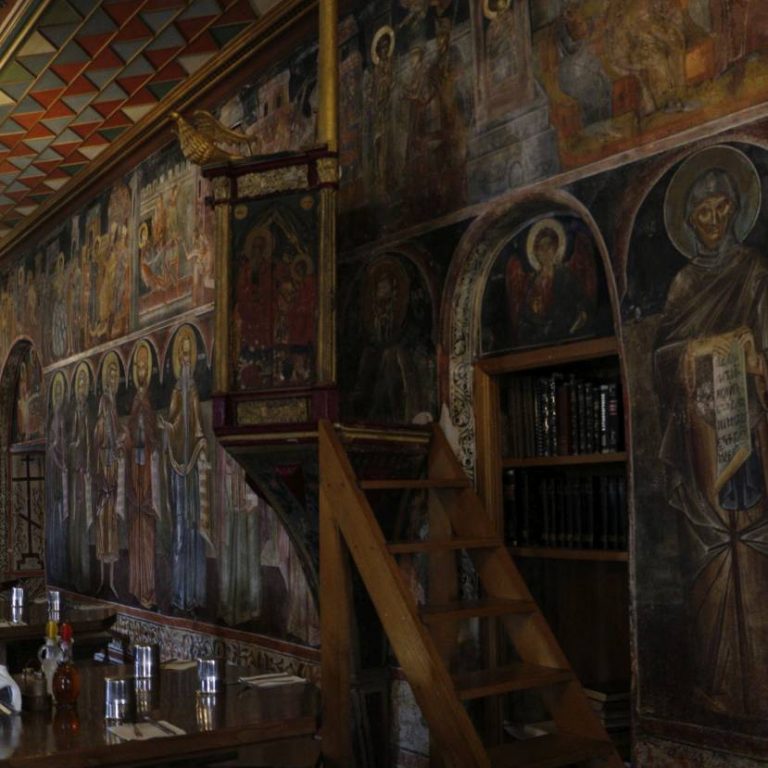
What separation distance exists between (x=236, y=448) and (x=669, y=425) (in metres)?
2.34

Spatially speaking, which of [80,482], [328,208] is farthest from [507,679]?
[80,482]

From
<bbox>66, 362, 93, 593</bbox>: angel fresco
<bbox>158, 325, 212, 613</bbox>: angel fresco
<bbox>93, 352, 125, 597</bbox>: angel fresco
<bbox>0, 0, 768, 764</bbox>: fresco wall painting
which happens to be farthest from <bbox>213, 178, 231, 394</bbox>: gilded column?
<bbox>66, 362, 93, 593</bbox>: angel fresco

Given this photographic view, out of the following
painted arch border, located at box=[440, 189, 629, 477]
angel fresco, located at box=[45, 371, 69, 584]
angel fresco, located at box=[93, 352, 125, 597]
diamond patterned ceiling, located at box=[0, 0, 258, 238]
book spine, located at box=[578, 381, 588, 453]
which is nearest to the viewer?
book spine, located at box=[578, 381, 588, 453]

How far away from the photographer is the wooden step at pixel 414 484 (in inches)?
204

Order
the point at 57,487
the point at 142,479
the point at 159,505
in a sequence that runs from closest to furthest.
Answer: the point at 159,505 → the point at 142,479 → the point at 57,487

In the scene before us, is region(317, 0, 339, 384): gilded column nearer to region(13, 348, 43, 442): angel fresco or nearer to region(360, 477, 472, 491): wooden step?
region(360, 477, 472, 491): wooden step

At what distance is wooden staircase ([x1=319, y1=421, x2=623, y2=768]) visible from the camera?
14.7 feet

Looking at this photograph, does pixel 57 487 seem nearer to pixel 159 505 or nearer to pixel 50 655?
pixel 159 505

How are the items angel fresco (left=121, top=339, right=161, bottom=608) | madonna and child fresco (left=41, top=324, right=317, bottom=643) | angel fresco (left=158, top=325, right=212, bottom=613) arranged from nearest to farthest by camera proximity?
madonna and child fresco (left=41, top=324, right=317, bottom=643) < angel fresco (left=158, top=325, right=212, bottom=613) < angel fresco (left=121, top=339, right=161, bottom=608)

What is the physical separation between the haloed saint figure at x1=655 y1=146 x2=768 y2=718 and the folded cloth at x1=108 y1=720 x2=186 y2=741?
7.18 feet

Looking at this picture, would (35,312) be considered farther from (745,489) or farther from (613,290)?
(745,489)

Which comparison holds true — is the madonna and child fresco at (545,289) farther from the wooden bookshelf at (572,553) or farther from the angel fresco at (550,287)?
the wooden bookshelf at (572,553)

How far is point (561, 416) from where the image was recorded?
5.68 meters

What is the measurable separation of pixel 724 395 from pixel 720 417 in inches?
→ 3.7
